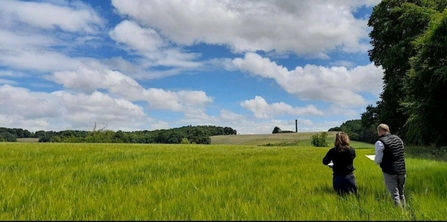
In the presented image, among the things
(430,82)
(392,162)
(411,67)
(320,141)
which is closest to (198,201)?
(392,162)

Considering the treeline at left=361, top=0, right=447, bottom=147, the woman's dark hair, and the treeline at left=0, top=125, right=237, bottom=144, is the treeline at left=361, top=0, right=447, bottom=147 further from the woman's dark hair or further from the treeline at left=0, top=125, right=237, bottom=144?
the treeline at left=0, top=125, right=237, bottom=144

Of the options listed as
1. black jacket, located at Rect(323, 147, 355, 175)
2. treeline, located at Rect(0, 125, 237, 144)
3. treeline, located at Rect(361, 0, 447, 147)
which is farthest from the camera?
A: treeline, located at Rect(0, 125, 237, 144)

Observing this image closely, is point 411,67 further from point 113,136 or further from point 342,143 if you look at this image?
point 113,136

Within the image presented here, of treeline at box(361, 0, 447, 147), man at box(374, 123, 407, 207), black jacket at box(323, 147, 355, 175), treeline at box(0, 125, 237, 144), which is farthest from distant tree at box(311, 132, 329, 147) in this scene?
black jacket at box(323, 147, 355, 175)

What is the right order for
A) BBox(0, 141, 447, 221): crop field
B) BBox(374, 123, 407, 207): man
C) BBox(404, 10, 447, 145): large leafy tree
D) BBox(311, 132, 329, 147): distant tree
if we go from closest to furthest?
BBox(0, 141, 447, 221): crop field
BBox(374, 123, 407, 207): man
BBox(404, 10, 447, 145): large leafy tree
BBox(311, 132, 329, 147): distant tree

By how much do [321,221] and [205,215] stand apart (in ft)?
5.19

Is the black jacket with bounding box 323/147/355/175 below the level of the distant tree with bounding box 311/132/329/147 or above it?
below

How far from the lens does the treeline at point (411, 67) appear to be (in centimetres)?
2480

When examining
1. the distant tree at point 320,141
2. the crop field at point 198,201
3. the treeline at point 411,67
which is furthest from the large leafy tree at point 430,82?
the distant tree at point 320,141

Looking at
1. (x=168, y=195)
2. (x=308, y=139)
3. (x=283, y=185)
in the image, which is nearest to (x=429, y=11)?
(x=283, y=185)

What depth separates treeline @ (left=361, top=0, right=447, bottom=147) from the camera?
81.4 feet

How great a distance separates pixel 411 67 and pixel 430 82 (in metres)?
3.78

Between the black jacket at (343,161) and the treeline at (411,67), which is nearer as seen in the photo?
the black jacket at (343,161)

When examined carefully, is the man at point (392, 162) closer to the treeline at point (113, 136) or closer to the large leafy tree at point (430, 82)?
the large leafy tree at point (430, 82)
